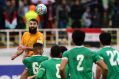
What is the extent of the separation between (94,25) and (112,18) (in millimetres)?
786

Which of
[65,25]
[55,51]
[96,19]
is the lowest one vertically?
[65,25]

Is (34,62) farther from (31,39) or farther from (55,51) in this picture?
(31,39)

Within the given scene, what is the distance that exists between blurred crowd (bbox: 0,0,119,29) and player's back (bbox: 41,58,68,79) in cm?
1130

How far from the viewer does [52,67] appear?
12.7m

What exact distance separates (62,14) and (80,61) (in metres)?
13.0

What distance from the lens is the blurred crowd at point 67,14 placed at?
24219 mm

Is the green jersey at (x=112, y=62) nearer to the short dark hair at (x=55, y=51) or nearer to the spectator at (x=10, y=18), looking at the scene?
the short dark hair at (x=55, y=51)

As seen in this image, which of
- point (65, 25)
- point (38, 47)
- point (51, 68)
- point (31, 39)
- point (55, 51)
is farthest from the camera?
point (65, 25)

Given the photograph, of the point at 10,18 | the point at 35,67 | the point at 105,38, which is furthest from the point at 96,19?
the point at 105,38

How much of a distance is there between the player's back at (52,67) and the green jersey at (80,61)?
661 millimetres

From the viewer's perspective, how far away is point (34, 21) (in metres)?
16.0

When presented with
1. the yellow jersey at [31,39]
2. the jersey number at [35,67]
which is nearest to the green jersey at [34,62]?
the jersey number at [35,67]

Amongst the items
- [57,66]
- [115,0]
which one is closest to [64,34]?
[115,0]

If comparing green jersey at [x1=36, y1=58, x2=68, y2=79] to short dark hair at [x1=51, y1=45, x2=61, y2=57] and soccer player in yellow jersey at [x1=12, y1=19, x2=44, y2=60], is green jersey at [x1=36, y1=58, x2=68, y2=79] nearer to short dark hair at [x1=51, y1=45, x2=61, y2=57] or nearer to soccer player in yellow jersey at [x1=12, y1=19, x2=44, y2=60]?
short dark hair at [x1=51, y1=45, x2=61, y2=57]
